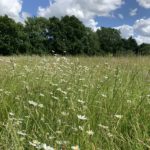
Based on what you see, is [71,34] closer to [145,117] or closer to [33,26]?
[33,26]

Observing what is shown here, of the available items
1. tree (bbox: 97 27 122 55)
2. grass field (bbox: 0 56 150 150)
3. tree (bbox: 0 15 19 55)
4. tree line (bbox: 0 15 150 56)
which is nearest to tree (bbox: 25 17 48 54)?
tree line (bbox: 0 15 150 56)

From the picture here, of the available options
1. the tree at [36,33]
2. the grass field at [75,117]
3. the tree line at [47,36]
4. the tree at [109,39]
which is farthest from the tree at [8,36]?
the grass field at [75,117]

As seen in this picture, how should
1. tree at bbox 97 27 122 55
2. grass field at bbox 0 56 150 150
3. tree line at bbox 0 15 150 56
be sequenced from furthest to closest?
tree at bbox 97 27 122 55
tree line at bbox 0 15 150 56
grass field at bbox 0 56 150 150

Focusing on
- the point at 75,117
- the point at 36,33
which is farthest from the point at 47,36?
the point at 75,117

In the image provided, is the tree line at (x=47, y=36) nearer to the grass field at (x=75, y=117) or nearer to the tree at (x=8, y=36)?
the tree at (x=8, y=36)

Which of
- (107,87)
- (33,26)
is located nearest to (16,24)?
(33,26)

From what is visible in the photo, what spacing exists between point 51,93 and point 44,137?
3.74ft

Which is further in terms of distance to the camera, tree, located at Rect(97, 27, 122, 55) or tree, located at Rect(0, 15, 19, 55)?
tree, located at Rect(97, 27, 122, 55)

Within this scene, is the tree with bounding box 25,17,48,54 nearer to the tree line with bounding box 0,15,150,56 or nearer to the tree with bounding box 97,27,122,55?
the tree line with bounding box 0,15,150,56

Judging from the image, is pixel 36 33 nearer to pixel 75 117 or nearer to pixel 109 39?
pixel 109 39

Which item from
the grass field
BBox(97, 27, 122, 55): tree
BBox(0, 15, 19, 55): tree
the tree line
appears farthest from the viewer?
BBox(97, 27, 122, 55): tree

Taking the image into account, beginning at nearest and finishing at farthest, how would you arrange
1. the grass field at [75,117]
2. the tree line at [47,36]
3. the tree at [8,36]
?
the grass field at [75,117], the tree at [8,36], the tree line at [47,36]

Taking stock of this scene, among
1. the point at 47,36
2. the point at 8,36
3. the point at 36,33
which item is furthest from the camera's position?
the point at 47,36

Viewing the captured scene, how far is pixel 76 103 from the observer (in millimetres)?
3098
